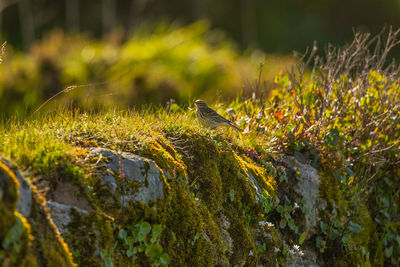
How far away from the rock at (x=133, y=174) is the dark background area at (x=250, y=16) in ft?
61.4

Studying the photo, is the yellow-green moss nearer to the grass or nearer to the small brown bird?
the grass

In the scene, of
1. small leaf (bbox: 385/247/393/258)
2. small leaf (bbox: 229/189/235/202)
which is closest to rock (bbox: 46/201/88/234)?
small leaf (bbox: 229/189/235/202)

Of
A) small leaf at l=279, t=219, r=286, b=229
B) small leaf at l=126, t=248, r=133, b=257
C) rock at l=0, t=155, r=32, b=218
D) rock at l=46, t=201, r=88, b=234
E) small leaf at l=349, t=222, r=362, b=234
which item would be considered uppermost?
rock at l=0, t=155, r=32, b=218

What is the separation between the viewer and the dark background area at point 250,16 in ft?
76.2

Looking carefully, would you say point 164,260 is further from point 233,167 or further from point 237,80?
point 237,80

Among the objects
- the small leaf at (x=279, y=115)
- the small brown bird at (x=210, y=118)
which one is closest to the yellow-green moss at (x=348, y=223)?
the small leaf at (x=279, y=115)

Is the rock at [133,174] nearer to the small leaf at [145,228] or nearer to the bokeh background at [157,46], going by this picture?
the small leaf at [145,228]

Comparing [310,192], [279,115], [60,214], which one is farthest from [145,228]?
[279,115]

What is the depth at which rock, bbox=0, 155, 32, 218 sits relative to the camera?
324cm

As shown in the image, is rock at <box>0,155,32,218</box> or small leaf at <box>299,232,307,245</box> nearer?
rock at <box>0,155,32,218</box>

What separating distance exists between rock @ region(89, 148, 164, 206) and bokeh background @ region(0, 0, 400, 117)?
0.93m

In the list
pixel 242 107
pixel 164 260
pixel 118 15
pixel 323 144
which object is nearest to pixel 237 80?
pixel 242 107

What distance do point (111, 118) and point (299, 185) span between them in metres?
2.05

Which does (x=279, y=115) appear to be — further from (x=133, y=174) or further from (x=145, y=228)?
(x=145, y=228)
